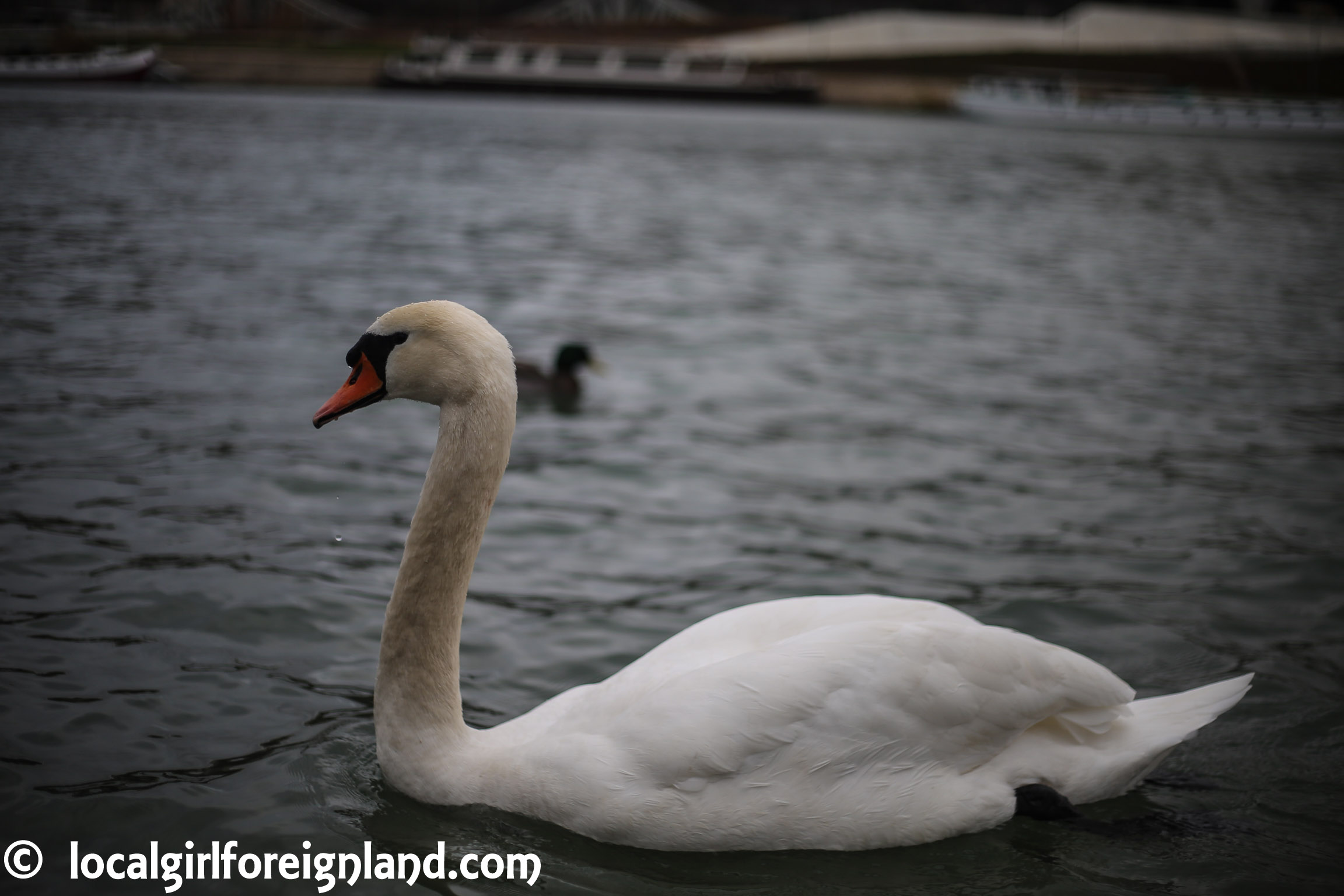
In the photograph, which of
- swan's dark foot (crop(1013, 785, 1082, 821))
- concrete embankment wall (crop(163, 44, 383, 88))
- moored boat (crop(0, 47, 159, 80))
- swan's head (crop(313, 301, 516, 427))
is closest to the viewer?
swan's head (crop(313, 301, 516, 427))

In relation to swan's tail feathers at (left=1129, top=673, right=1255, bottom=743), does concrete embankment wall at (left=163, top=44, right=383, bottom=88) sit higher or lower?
higher

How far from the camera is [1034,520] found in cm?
664

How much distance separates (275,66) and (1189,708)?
5735 cm

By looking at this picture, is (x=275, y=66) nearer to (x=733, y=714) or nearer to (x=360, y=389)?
(x=360, y=389)

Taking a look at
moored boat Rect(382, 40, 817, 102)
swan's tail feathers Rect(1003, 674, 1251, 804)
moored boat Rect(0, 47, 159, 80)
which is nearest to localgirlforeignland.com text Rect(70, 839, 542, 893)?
swan's tail feathers Rect(1003, 674, 1251, 804)

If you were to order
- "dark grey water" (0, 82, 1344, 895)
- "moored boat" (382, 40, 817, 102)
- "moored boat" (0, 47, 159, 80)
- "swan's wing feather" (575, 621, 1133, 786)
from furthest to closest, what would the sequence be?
1. "moored boat" (382, 40, 817, 102)
2. "moored boat" (0, 47, 159, 80)
3. "dark grey water" (0, 82, 1344, 895)
4. "swan's wing feather" (575, 621, 1133, 786)

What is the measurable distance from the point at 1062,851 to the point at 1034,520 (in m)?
3.17

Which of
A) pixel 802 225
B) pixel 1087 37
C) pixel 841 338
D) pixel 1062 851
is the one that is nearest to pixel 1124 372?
pixel 841 338

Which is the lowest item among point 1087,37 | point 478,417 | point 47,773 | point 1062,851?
point 1062,851

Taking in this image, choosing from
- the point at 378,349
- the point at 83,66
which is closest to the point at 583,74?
the point at 83,66

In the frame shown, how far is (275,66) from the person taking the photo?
2163 inches

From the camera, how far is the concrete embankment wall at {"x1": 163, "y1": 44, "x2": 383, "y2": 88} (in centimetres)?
4847

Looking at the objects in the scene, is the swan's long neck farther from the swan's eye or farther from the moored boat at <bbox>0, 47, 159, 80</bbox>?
the moored boat at <bbox>0, 47, 159, 80</bbox>

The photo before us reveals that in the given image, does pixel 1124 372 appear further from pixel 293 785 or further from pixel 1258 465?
pixel 293 785
